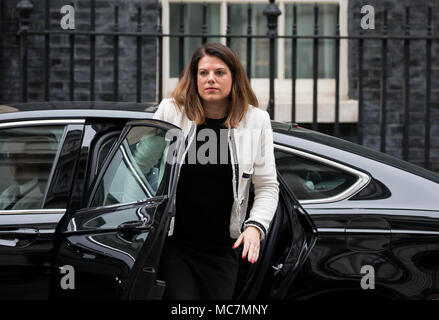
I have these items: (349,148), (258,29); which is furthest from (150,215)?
(258,29)

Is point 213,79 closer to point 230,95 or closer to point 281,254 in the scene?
point 230,95

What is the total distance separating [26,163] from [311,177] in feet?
4.42

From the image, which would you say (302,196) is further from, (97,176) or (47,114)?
(47,114)

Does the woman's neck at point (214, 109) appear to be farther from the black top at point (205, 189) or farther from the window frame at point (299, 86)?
the window frame at point (299, 86)

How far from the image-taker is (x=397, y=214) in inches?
146

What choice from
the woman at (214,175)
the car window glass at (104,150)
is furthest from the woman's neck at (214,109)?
the car window glass at (104,150)

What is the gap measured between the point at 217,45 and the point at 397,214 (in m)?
1.22

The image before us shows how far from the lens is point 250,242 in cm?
307

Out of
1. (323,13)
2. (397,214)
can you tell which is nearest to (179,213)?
(397,214)

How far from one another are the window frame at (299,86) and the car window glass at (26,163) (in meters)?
5.06

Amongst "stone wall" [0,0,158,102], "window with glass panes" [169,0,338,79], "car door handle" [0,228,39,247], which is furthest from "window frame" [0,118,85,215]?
"window with glass panes" [169,0,338,79]

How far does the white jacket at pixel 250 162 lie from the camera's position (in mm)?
3174
